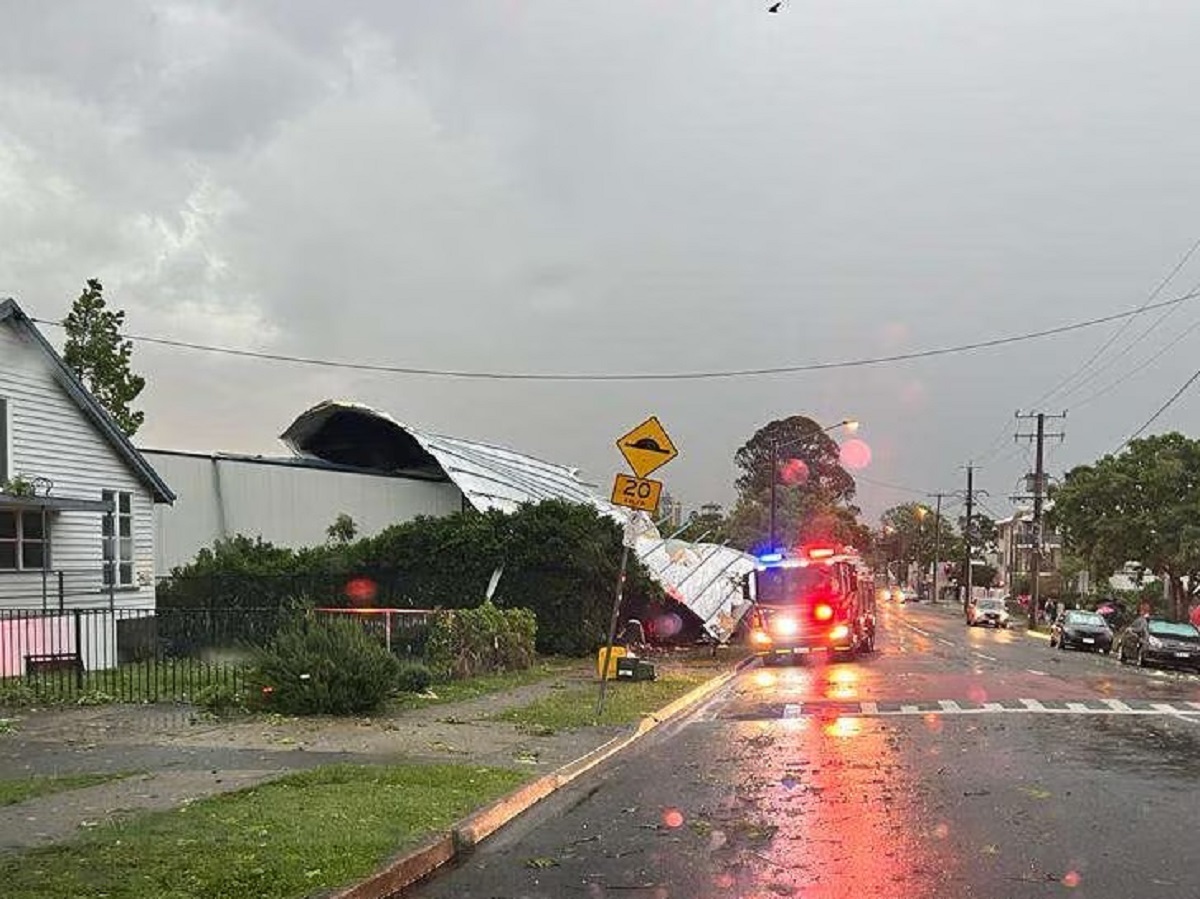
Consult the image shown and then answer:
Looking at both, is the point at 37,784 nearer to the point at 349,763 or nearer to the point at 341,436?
the point at 349,763

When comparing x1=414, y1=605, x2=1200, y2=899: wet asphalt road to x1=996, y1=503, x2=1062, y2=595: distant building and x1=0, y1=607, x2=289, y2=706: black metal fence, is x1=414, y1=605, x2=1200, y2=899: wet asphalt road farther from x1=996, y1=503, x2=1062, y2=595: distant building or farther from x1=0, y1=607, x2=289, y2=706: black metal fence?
x1=996, y1=503, x2=1062, y2=595: distant building

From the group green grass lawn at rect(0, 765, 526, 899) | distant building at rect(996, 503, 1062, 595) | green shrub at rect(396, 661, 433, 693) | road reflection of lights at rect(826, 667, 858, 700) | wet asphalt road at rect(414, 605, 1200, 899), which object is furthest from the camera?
distant building at rect(996, 503, 1062, 595)

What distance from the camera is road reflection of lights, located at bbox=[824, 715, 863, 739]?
1363 centimetres

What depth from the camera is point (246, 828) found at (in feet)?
24.5

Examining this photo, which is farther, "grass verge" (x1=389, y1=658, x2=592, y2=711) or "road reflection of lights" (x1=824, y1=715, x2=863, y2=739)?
"grass verge" (x1=389, y1=658, x2=592, y2=711)

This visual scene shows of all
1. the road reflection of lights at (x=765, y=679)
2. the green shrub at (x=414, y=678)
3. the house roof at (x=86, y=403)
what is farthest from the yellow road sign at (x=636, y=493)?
the house roof at (x=86, y=403)

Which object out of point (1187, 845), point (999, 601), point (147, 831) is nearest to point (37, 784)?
point (147, 831)

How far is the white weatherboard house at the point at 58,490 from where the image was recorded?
20.5 meters

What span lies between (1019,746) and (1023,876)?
5981mm

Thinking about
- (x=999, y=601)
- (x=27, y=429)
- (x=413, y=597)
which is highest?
(x=27, y=429)

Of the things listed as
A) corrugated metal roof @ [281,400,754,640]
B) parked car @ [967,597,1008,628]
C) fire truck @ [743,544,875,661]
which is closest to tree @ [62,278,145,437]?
corrugated metal roof @ [281,400,754,640]

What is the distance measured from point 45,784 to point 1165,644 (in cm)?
2793

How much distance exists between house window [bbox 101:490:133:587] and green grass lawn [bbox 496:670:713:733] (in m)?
10.3

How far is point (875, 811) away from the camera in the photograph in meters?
8.86
